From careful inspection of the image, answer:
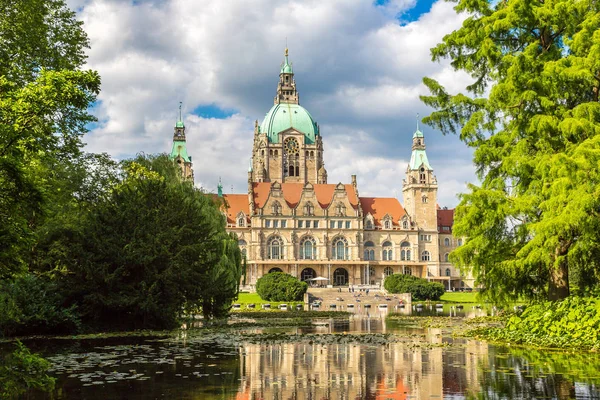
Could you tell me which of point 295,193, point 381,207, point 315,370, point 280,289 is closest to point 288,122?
point 295,193

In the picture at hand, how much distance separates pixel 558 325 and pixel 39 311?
16.3m

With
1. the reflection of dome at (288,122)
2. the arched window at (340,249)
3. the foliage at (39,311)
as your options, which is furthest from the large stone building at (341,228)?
the foliage at (39,311)

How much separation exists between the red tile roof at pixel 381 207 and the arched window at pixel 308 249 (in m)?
10.2

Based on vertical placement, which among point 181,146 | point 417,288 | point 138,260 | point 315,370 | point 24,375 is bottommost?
point 315,370

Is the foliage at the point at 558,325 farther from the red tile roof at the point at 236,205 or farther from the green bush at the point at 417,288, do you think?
the red tile roof at the point at 236,205

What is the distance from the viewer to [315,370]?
1270 cm

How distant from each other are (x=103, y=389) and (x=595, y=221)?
12.5 m

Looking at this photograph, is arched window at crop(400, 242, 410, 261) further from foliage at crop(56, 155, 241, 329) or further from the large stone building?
foliage at crop(56, 155, 241, 329)

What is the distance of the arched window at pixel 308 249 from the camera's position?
92625 millimetres

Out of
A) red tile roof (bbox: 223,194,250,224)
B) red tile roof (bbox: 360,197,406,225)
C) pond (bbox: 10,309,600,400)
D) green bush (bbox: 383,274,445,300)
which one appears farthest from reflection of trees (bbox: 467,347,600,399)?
red tile roof (bbox: 360,197,406,225)

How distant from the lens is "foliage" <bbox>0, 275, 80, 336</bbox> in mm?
20125

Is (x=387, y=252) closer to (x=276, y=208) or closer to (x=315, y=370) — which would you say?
(x=276, y=208)

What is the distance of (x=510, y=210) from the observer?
17.5 meters

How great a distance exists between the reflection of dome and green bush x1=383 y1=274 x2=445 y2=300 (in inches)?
1756
